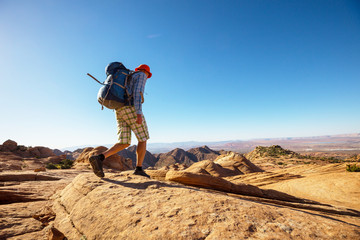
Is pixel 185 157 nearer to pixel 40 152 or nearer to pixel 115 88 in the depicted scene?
pixel 40 152

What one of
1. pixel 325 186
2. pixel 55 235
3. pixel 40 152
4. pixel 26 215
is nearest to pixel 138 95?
pixel 55 235

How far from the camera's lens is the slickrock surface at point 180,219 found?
1420 millimetres

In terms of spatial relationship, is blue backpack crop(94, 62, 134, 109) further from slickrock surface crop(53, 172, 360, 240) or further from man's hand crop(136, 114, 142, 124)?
slickrock surface crop(53, 172, 360, 240)

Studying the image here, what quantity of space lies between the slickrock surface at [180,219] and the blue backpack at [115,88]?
5.41 feet

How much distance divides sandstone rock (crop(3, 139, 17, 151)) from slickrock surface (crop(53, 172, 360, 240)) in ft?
115

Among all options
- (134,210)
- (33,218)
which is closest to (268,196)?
(134,210)

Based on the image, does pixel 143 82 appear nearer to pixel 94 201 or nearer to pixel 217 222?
pixel 94 201

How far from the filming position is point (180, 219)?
5.60 feet

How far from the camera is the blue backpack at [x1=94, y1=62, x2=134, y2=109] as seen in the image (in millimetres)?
3279

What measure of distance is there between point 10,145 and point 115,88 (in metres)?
36.2

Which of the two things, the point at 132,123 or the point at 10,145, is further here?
the point at 10,145

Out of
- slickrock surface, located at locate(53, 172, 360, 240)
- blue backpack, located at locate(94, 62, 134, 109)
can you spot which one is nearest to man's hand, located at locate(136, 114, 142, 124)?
blue backpack, located at locate(94, 62, 134, 109)

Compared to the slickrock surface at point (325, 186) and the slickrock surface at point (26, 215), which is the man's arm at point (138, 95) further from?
the slickrock surface at point (325, 186)

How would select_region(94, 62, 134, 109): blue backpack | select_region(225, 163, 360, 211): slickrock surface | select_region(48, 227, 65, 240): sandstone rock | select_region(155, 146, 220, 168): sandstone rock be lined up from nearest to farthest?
select_region(48, 227, 65, 240): sandstone rock
select_region(94, 62, 134, 109): blue backpack
select_region(225, 163, 360, 211): slickrock surface
select_region(155, 146, 220, 168): sandstone rock
